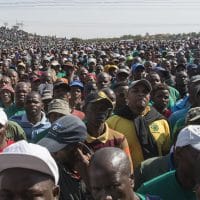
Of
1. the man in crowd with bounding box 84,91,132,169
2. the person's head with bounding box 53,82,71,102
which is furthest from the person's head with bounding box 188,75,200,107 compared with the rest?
the person's head with bounding box 53,82,71,102

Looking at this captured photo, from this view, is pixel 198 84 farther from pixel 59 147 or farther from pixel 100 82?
pixel 59 147

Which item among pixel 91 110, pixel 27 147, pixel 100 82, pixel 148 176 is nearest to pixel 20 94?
pixel 100 82

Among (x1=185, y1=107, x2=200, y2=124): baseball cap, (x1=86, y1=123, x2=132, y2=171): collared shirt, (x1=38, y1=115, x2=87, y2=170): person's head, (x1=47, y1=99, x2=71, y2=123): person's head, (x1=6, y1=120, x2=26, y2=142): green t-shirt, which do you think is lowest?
(x1=6, y1=120, x2=26, y2=142): green t-shirt

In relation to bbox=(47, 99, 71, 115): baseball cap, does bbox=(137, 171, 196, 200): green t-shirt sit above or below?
below

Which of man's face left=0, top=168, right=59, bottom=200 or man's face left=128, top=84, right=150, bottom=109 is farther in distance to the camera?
man's face left=128, top=84, right=150, bottom=109

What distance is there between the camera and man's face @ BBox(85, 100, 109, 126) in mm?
4289

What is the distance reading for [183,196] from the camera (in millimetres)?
3195

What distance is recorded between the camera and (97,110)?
437 centimetres

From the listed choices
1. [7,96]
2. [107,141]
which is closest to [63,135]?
[107,141]

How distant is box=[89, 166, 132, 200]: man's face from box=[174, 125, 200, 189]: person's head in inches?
23.6

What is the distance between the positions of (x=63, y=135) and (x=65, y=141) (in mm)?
42

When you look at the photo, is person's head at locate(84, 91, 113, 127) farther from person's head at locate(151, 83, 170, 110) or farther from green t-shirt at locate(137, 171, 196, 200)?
person's head at locate(151, 83, 170, 110)

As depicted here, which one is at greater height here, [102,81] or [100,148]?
[102,81]

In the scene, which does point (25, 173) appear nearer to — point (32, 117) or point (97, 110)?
point (97, 110)
